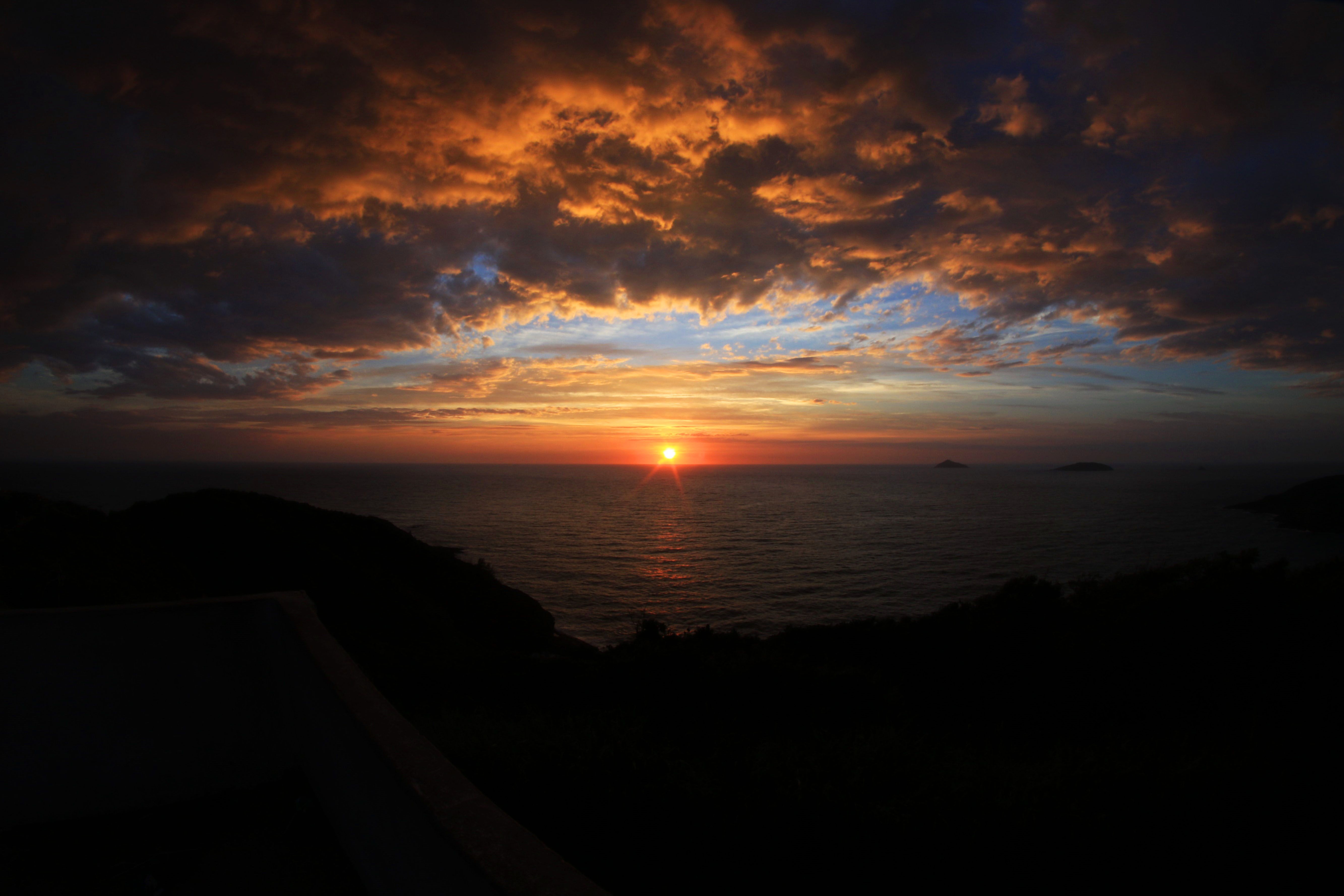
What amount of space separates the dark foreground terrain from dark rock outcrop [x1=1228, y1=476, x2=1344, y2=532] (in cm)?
7567

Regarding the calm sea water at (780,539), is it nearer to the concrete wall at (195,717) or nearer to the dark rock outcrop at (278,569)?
the dark rock outcrop at (278,569)

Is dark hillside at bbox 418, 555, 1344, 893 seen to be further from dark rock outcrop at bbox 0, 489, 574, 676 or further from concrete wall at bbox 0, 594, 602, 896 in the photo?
dark rock outcrop at bbox 0, 489, 574, 676

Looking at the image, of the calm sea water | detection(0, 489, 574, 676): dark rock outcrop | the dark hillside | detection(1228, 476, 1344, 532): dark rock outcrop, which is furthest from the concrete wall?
detection(1228, 476, 1344, 532): dark rock outcrop

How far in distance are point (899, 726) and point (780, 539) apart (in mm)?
46481

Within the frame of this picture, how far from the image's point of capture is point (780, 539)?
5441 centimetres

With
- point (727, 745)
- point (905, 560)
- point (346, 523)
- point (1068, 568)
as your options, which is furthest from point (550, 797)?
point (1068, 568)

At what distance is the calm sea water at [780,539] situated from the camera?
3281 centimetres

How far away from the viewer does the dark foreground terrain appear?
187 inches

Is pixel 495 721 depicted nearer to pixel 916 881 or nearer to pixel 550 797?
pixel 550 797

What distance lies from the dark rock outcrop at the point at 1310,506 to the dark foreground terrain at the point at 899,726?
75.7 m

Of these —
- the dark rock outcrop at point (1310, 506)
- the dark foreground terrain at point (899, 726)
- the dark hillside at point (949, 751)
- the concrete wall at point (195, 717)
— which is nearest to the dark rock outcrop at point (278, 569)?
the dark foreground terrain at point (899, 726)

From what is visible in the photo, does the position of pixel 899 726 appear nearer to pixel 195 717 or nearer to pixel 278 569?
pixel 195 717

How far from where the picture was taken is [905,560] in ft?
140

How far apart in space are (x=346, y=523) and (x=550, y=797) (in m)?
26.5
